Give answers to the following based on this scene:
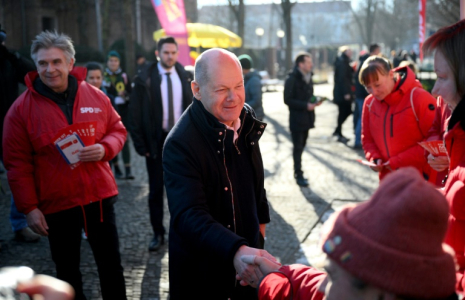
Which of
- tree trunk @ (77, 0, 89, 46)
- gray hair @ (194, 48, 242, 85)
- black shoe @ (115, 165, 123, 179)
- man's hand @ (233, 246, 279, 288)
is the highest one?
tree trunk @ (77, 0, 89, 46)

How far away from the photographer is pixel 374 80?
5.00 meters

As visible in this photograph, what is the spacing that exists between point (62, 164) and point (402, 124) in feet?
9.61

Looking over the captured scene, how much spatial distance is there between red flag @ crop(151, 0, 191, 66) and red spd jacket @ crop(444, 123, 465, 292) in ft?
22.9

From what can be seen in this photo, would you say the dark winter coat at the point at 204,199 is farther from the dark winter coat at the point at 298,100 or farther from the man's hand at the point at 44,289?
the dark winter coat at the point at 298,100

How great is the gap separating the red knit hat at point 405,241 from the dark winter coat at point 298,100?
7522 millimetres

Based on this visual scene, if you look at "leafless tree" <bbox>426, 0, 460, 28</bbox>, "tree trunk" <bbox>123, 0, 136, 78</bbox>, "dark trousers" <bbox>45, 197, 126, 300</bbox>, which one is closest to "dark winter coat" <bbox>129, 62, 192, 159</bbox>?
"dark trousers" <bbox>45, 197, 126, 300</bbox>

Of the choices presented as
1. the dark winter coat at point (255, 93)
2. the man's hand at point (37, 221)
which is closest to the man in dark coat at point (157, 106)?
the man's hand at point (37, 221)

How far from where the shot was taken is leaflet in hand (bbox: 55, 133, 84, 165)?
12.5 feet

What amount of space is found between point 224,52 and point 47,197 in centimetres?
179

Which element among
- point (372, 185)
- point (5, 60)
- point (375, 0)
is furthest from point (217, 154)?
point (375, 0)

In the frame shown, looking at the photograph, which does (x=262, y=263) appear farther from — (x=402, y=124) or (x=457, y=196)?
(x=402, y=124)

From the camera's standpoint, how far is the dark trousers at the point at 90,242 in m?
3.95

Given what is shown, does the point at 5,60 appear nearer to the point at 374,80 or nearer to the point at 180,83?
the point at 180,83

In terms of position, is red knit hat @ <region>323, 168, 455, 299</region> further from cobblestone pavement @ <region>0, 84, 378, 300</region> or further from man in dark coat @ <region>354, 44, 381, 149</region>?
man in dark coat @ <region>354, 44, 381, 149</region>
